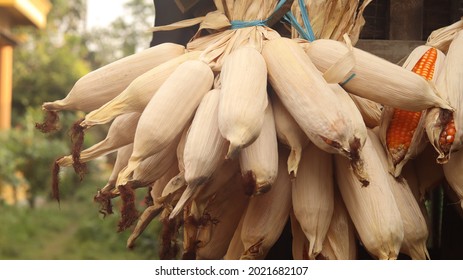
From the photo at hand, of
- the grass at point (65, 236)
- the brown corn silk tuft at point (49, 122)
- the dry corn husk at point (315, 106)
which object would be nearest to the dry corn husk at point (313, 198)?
the dry corn husk at point (315, 106)

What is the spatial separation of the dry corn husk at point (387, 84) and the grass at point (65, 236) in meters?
4.94

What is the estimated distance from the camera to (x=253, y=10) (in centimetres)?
160

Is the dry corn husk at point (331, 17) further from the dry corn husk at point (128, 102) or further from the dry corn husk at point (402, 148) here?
the dry corn husk at point (128, 102)

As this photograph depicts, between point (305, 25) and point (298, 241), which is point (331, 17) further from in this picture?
point (298, 241)

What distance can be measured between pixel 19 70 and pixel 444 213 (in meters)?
9.85

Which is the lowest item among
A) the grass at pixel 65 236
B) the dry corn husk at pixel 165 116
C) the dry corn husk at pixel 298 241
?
the grass at pixel 65 236

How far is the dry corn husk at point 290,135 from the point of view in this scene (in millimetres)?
1387

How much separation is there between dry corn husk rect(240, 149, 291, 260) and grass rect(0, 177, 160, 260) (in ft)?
15.8

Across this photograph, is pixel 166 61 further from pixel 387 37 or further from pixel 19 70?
pixel 19 70

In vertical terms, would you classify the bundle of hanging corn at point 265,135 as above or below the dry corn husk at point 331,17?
below

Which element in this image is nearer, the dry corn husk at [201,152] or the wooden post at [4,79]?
the dry corn husk at [201,152]

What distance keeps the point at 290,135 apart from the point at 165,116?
224 millimetres

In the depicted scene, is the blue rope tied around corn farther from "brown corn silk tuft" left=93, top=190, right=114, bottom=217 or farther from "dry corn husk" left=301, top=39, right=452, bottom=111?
"brown corn silk tuft" left=93, top=190, right=114, bottom=217
